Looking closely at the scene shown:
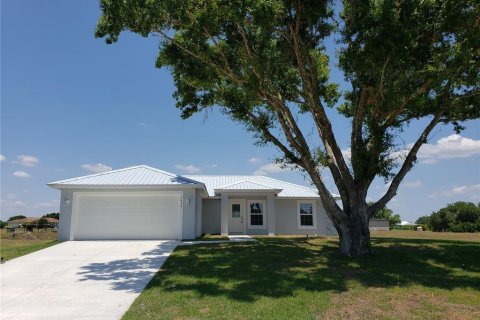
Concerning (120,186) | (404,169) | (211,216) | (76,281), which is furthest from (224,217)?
(76,281)

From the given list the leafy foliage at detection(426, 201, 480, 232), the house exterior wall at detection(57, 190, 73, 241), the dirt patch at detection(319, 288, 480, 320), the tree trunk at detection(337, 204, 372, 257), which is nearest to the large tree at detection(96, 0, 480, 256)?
the tree trunk at detection(337, 204, 372, 257)

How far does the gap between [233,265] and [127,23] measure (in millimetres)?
7299

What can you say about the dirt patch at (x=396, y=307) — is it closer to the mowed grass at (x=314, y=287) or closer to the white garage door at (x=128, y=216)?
the mowed grass at (x=314, y=287)

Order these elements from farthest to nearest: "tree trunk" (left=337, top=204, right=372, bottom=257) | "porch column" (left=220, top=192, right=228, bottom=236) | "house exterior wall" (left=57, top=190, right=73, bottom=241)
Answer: "porch column" (left=220, top=192, right=228, bottom=236) < "house exterior wall" (left=57, top=190, right=73, bottom=241) < "tree trunk" (left=337, top=204, right=372, bottom=257)

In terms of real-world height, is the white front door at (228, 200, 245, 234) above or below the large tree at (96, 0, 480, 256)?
below

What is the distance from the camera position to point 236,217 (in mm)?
24469

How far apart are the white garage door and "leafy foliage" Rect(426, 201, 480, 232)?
25125 mm

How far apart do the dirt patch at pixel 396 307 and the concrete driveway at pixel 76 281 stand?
382cm

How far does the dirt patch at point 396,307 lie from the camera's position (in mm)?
6082

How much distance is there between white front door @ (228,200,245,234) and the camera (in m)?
24.3

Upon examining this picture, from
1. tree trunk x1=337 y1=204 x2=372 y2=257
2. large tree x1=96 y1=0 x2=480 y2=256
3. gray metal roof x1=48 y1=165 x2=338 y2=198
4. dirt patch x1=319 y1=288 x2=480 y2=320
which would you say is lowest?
dirt patch x1=319 y1=288 x2=480 y2=320

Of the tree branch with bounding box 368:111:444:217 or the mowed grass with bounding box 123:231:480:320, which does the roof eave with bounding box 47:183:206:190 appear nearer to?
the mowed grass with bounding box 123:231:480:320

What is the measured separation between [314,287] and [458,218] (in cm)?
3038

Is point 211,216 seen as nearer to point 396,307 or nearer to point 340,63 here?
point 340,63
